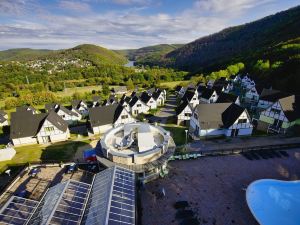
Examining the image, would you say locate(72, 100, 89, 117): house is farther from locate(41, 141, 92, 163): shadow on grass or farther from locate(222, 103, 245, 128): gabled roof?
locate(222, 103, 245, 128): gabled roof

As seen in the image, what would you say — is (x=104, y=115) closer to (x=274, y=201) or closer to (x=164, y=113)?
(x=164, y=113)

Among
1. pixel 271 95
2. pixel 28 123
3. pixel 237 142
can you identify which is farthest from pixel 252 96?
pixel 28 123

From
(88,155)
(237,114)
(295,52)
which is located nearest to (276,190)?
(237,114)

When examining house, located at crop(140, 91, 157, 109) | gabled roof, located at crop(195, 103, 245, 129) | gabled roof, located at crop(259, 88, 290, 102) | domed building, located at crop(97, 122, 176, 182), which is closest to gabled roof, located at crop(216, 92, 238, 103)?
gabled roof, located at crop(259, 88, 290, 102)

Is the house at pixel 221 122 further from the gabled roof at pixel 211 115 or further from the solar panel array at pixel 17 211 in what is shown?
the solar panel array at pixel 17 211

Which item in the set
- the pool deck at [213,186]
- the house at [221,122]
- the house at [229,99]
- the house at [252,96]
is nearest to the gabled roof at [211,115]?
the house at [221,122]

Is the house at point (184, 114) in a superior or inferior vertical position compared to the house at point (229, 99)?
inferior

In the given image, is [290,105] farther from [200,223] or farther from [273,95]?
[200,223]
